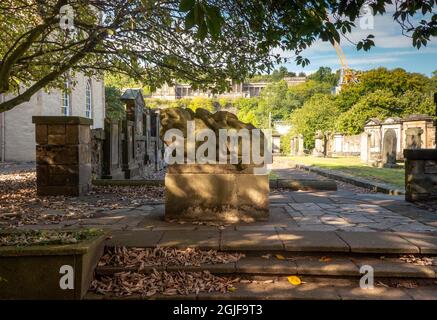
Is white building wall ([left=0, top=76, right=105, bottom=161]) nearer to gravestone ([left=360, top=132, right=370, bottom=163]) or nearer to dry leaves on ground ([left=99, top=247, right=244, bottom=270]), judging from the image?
gravestone ([left=360, top=132, right=370, bottom=163])

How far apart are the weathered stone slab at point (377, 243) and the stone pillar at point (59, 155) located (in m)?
5.81

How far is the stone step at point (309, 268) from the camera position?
11.4ft

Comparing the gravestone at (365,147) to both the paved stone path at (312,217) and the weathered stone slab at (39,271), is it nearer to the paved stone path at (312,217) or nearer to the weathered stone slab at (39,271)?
the paved stone path at (312,217)

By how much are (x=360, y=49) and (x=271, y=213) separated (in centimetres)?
277

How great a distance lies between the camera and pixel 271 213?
581 centimetres

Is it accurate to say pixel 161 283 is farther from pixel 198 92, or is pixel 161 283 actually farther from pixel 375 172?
pixel 198 92

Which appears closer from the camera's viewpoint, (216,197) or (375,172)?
(216,197)

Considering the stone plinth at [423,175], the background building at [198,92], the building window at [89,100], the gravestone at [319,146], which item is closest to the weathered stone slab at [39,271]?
the stone plinth at [423,175]

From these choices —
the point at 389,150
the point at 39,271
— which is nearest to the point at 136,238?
the point at 39,271

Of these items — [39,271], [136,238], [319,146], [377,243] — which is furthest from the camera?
[319,146]

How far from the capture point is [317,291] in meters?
3.28

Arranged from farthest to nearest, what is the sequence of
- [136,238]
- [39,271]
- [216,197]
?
[216,197]
[136,238]
[39,271]

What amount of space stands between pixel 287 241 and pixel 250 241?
0.41 metres

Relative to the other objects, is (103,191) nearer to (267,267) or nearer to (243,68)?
(243,68)
